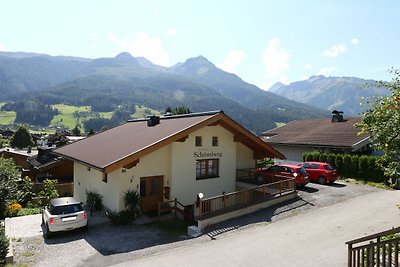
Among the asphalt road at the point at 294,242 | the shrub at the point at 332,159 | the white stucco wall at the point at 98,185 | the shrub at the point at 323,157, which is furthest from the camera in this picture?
the shrub at the point at 323,157

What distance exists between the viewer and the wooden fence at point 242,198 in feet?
53.8

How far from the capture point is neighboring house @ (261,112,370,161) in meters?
28.7

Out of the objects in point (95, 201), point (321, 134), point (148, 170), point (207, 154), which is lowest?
point (95, 201)

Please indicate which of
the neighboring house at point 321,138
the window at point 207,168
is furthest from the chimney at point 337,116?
the window at point 207,168

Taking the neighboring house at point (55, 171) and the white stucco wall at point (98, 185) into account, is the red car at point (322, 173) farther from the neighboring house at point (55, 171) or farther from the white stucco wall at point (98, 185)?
the neighboring house at point (55, 171)

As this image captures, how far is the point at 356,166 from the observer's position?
2662 centimetres

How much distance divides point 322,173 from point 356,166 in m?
3.84

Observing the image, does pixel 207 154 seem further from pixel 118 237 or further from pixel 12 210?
pixel 12 210

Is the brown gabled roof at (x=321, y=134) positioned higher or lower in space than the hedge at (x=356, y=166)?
higher

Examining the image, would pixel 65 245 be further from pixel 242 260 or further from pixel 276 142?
pixel 276 142

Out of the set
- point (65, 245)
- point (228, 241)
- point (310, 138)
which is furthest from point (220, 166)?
point (310, 138)

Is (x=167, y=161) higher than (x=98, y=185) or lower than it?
higher

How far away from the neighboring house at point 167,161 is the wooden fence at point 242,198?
2747mm

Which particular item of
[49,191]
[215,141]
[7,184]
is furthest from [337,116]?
[7,184]
